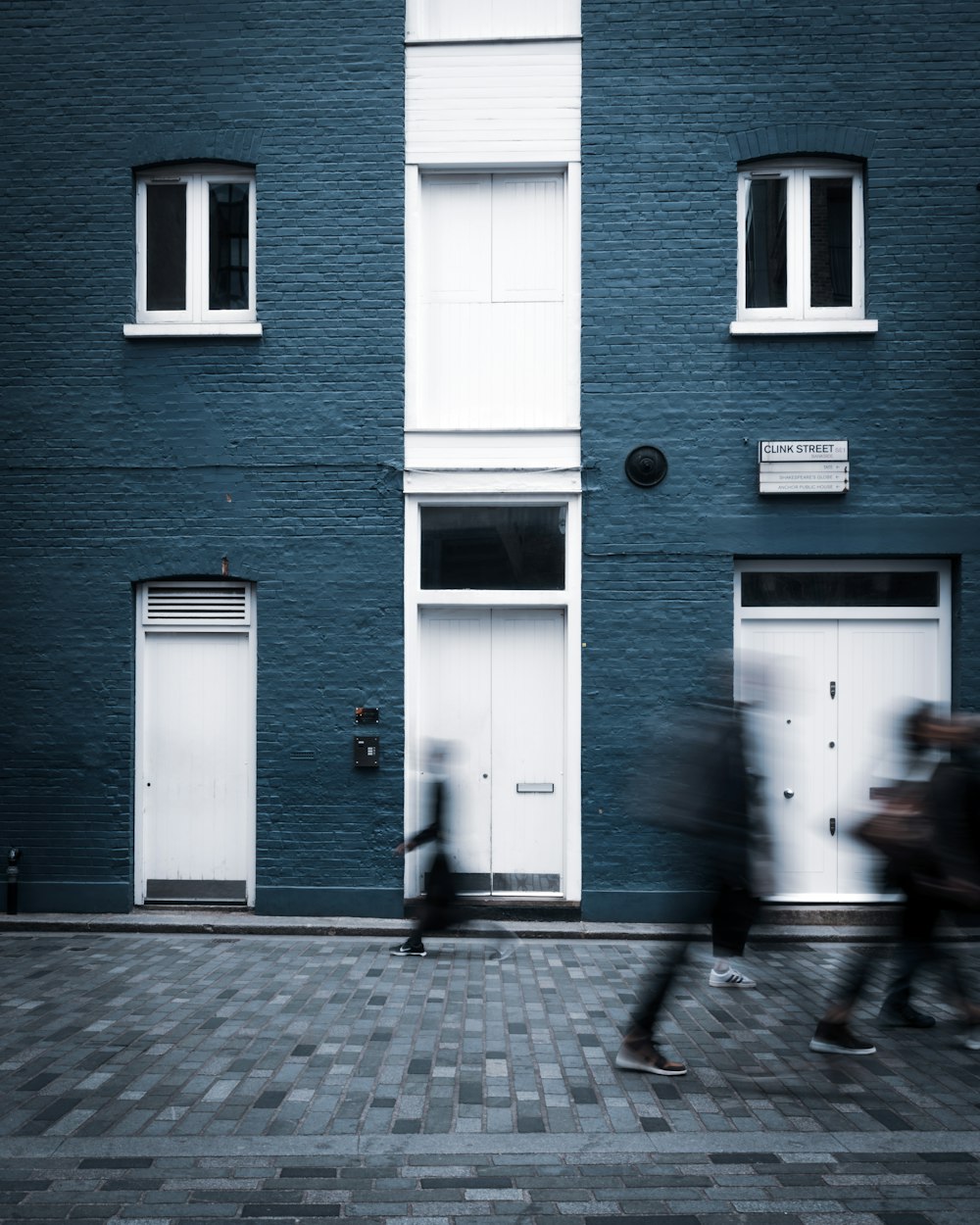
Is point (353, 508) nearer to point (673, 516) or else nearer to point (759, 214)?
point (673, 516)

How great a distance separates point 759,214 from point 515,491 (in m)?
3.45

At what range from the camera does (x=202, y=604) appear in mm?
9523


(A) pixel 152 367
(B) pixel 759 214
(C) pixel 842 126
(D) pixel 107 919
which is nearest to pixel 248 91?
(A) pixel 152 367

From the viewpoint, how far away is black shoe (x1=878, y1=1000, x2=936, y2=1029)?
6.21 metres

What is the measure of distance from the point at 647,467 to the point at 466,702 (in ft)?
8.95

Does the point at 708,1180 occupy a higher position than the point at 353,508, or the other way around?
the point at 353,508

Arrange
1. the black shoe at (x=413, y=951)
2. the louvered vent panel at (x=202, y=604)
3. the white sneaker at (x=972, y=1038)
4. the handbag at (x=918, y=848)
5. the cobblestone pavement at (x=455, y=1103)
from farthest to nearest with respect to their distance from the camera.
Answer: the louvered vent panel at (x=202, y=604) < the black shoe at (x=413, y=951) < the white sneaker at (x=972, y=1038) < the handbag at (x=918, y=848) < the cobblestone pavement at (x=455, y=1103)

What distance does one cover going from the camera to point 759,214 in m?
9.41

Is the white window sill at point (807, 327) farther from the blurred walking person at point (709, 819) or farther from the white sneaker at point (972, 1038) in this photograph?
the white sneaker at point (972, 1038)

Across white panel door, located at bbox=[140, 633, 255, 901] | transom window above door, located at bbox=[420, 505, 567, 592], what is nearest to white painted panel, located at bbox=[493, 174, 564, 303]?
transom window above door, located at bbox=[420, 505, 567, 592]

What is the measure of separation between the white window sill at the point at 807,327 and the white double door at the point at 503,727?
3083 millimetres

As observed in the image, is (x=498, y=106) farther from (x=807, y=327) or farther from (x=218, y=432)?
(x=218, y=432)

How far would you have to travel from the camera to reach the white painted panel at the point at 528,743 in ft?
30.9

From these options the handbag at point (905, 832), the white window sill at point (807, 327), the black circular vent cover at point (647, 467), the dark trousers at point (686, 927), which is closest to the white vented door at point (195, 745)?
the black circular vent cover at point (647, 467)
